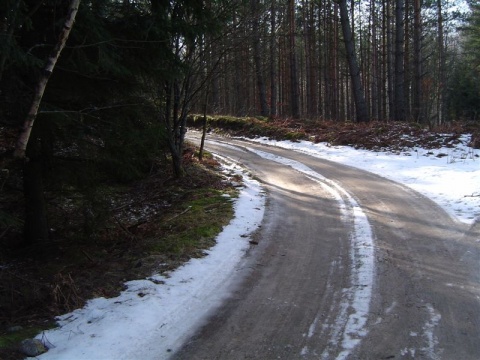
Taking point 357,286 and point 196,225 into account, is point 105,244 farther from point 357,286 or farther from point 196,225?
point 357,286

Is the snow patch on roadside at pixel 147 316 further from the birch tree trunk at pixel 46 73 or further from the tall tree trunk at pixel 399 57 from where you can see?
the tall tree trunk at pixel 399 57

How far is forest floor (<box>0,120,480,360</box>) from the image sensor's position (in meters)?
4.62

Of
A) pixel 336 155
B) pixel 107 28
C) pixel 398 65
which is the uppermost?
pixel 398 65

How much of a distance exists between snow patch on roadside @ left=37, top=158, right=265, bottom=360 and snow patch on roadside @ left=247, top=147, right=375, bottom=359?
1.32 metres

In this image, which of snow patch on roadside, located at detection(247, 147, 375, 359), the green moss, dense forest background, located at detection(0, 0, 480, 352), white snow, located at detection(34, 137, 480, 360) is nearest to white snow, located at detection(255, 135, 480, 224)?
white snow, located at detection(34, 137, 480, 360)

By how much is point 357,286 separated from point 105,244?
414 cm

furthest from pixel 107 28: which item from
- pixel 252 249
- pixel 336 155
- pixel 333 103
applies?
pixel 333 103

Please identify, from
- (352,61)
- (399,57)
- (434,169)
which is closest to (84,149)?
(434,169)

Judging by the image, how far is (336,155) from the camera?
52.1ft

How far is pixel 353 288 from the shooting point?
4.93 m

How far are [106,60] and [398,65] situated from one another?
57.9ft

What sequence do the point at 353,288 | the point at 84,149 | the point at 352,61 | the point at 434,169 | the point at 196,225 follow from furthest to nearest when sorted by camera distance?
1. the point at 352,61
2. the point at 434,169
3. the point at 196,225
4. the point at 84,149
5. the point at 353,288

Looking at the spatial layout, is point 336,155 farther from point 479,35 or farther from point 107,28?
point 479,35

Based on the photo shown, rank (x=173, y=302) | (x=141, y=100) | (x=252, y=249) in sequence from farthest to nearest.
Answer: (x=141, y=100) < (x=252, y=249) < (x=173, y=302)
